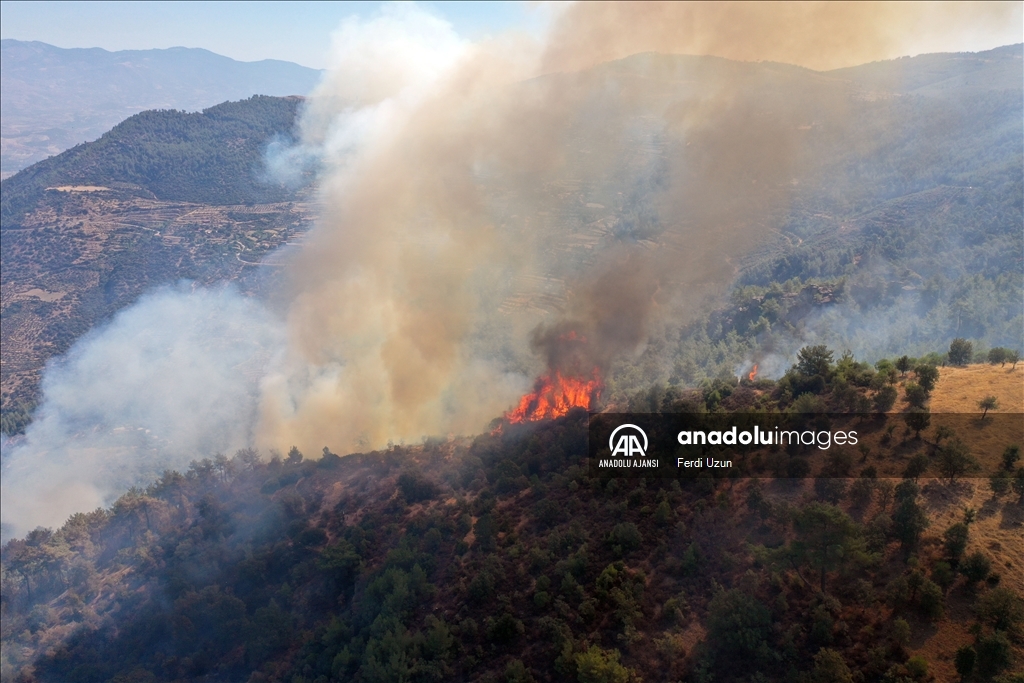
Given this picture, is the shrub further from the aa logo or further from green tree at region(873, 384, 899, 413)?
green tree at region(873, 384, 899, 413)

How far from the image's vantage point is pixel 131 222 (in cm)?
14850

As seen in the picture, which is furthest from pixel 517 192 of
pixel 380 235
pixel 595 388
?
pixel 595 388

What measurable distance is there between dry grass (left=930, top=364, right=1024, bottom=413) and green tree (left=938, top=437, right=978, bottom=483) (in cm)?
535

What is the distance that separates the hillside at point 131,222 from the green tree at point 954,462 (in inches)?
4544

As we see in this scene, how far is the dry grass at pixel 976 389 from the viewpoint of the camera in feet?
124

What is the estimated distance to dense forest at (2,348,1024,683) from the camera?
27.4 metres

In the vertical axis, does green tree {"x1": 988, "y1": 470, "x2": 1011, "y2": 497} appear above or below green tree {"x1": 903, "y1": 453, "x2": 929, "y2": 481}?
below

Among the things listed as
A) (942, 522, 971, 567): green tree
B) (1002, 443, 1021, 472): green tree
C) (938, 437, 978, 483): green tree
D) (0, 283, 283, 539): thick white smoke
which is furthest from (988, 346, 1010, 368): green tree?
(0, 283, 283, 539): thick white smoke

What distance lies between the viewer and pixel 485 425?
2410 inches

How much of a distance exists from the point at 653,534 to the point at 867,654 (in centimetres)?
1144

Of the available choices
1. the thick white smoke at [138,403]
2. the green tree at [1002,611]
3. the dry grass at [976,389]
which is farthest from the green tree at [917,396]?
the thick white smoke at [138,403]

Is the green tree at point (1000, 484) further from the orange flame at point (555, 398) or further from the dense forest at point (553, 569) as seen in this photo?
the orange flame at point (555, 398)

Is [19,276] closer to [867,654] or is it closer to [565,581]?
[565,581]

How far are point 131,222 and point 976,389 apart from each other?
166 m
